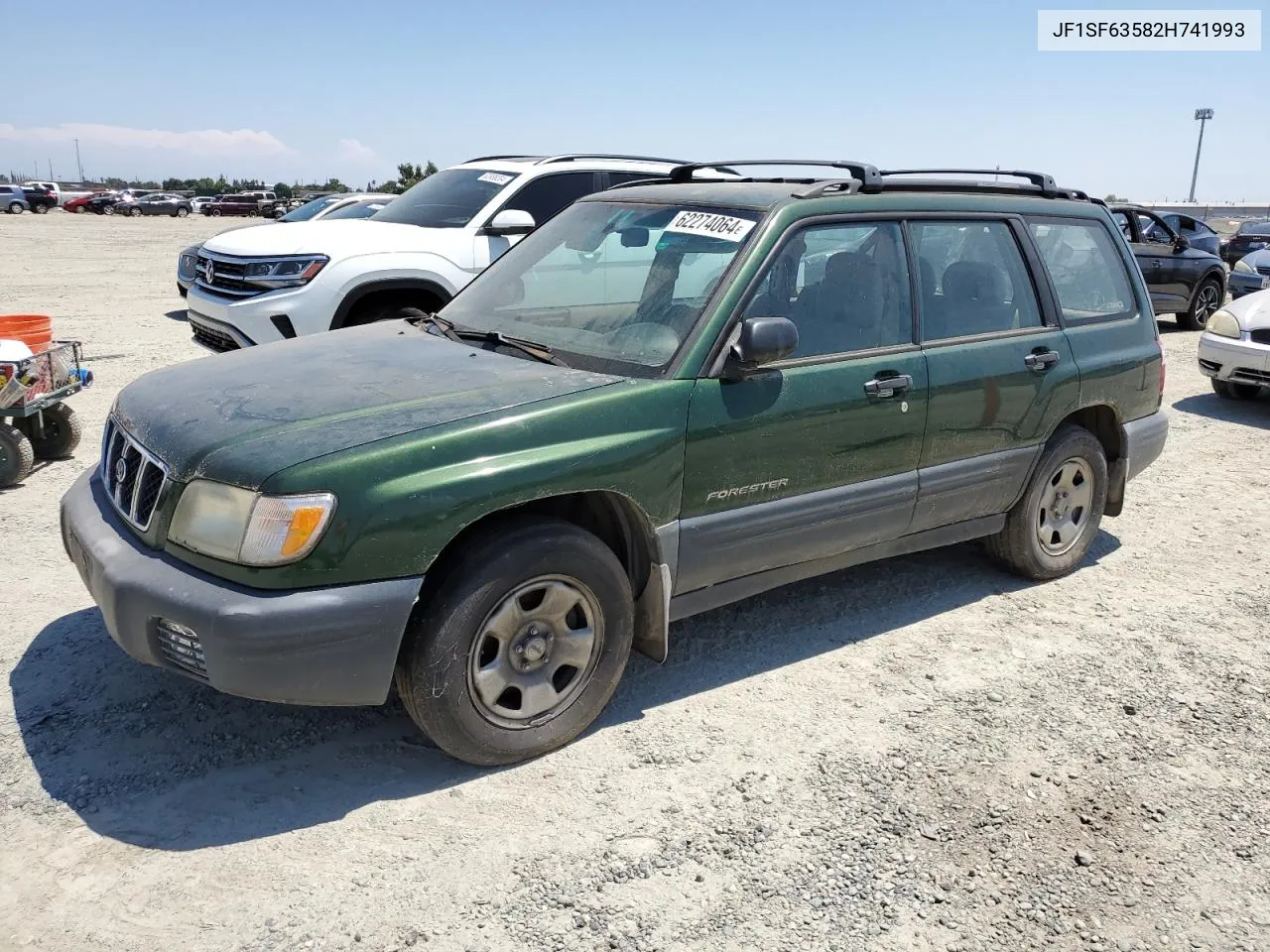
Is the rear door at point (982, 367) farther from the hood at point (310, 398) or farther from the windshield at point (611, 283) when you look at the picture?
the hood at point (310, 398)

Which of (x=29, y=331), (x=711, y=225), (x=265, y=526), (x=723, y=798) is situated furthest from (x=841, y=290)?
(x=29, y=331)

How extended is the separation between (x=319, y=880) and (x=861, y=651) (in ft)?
7.86

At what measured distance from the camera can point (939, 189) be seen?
4.67 m

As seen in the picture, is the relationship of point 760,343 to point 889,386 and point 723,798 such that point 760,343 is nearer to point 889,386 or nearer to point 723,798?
point 889,386

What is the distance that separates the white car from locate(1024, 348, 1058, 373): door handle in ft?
18.0

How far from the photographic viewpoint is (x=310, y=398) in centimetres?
339

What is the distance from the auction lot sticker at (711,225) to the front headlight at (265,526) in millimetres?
1857

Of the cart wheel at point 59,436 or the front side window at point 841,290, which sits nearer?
the front side window at point 841,290

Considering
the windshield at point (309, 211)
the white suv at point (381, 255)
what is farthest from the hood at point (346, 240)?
the windshield at point (309, 211)

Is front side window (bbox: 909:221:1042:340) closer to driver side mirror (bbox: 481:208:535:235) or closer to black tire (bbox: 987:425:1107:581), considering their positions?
black tire (bbox: 987:425:1107:581)

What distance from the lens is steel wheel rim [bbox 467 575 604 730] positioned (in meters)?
3.23

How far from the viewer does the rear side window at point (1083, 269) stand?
4941 millimetres

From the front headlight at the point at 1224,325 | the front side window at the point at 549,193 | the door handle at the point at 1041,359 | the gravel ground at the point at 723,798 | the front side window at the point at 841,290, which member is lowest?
Result: the gravel ground at the point at 723,798

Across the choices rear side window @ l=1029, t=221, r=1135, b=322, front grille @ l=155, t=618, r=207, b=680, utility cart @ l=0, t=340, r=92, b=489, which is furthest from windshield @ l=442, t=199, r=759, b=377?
utility cart @ l=0, t=340, r=92, b=489
